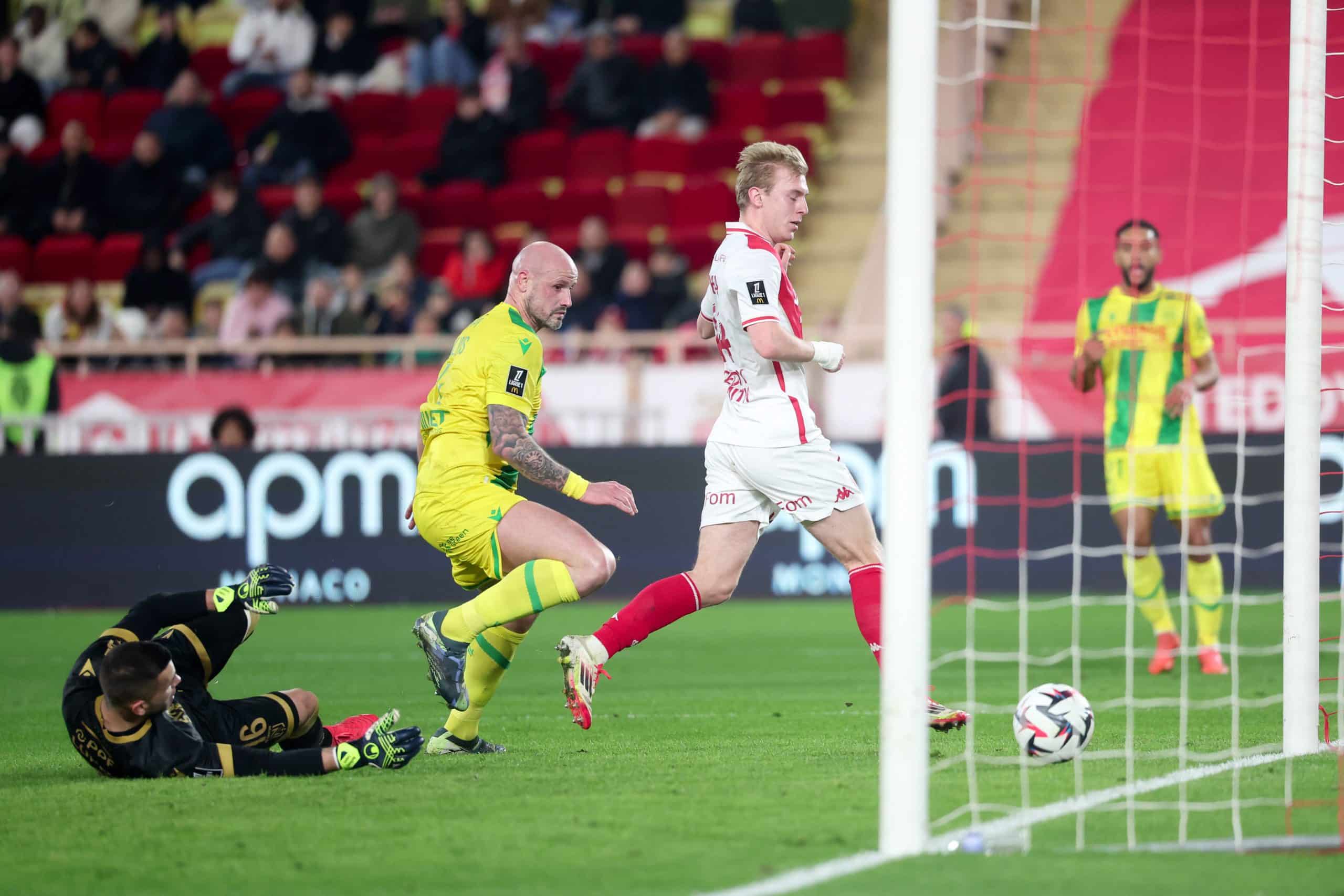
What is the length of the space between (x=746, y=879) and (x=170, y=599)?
2722 millimetres

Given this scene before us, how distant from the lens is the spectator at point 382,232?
16.6 meters

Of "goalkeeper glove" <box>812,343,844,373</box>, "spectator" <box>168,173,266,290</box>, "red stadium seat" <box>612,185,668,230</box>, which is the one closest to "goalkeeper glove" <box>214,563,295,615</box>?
"goalkeeper glove" <box>812,343,844,373</box>

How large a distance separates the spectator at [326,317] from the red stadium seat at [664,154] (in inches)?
145

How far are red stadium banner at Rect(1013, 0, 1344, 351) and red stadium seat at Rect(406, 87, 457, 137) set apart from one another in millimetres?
6932

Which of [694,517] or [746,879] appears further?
[694,517]

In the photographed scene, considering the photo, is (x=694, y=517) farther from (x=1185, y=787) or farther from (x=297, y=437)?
(x=1185, y=787)

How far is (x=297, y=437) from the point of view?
13.7 meters

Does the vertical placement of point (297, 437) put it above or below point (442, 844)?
above

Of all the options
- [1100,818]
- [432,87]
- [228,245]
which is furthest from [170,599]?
[432,87]

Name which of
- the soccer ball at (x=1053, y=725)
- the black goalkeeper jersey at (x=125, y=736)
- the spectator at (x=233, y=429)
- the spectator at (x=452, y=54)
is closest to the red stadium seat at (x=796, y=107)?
the spectator at (x=452, y=54)

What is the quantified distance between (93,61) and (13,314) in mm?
5767

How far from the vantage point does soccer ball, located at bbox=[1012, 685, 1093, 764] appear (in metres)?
5.53

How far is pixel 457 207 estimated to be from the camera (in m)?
17.6

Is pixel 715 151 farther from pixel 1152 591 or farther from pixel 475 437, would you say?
pixel 475 437
